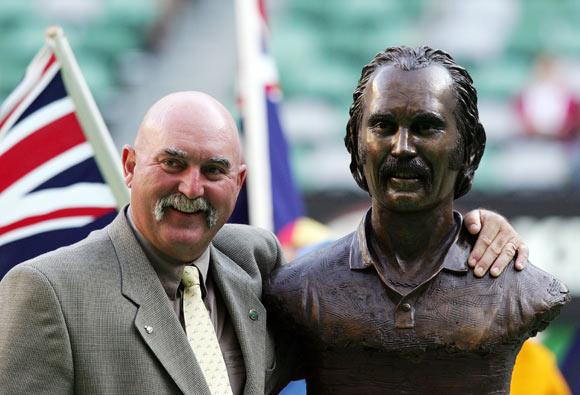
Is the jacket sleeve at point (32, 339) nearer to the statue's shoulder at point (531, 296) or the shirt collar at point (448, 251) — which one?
the shirt collar at point (448, 251)

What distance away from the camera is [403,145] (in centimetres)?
308

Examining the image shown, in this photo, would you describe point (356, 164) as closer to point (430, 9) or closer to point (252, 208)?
point (252, 208)

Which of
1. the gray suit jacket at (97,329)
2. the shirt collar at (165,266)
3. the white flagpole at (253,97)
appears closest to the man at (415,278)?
the gray suit jacket at (97,329)

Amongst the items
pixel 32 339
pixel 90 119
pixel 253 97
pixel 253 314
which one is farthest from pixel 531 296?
pixel 253 97

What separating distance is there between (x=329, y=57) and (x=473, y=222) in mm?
6962

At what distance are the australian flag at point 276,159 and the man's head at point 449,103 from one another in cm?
262

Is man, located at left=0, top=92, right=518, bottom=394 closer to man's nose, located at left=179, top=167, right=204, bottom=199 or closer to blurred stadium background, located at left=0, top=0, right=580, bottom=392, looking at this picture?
man's nose, located at left=179, top=167, right=204, bottom=199

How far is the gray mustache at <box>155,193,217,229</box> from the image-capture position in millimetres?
2957

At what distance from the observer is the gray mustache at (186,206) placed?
296 centimetres

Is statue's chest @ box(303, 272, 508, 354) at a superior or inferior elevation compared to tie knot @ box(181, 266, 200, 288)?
inferior

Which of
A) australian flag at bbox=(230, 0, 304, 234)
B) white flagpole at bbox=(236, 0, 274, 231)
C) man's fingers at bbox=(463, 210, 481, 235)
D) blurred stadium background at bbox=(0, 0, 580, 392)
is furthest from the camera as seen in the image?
blurred stadium background at bbox=(0, 0, 580, 392)

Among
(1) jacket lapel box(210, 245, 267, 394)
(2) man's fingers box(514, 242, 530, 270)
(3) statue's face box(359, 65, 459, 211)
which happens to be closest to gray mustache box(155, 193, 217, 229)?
(1) jacket lapel box(210, 245, 267, 394)

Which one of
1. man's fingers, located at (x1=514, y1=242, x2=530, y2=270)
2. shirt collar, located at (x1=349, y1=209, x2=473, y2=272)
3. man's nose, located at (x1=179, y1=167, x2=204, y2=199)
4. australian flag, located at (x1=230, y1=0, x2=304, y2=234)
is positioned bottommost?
australian flag, located at (x1=230, y1=0, x2=304, y2=234)

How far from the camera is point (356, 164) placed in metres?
3.31
